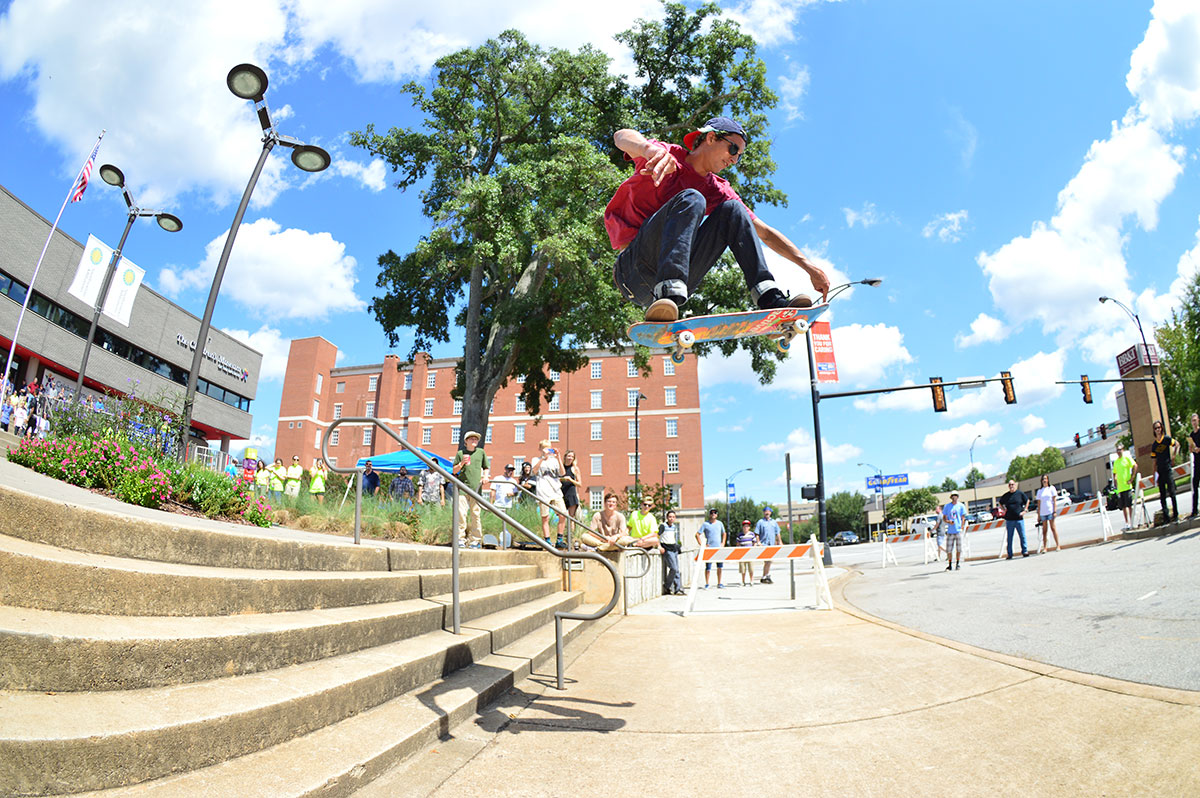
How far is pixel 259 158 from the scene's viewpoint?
9.38 m

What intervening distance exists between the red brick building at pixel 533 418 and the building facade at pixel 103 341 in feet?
54.1

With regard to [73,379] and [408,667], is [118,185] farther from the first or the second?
[73,379]

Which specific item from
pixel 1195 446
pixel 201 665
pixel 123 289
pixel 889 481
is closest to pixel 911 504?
pixel 889 481

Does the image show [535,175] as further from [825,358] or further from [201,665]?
[201,665]

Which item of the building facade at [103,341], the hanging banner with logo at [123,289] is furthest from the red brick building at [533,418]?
the hanging banner with logo at [123,289]

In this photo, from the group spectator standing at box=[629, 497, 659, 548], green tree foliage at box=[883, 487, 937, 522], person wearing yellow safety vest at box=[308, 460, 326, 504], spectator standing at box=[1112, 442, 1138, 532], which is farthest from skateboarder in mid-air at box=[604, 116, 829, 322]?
green tree foliage at box=[883, 487, 937, 522]

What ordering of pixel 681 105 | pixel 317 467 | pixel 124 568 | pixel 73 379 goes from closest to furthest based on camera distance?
pixel 124 568
pixel 317 467
pixel 681 105
pixel 73 379

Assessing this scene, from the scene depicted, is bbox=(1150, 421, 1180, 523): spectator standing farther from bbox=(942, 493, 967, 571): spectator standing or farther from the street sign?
the street sign

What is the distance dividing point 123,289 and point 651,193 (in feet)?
58.4

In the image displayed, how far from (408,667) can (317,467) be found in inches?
390

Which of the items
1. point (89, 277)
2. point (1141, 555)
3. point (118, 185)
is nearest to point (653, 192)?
point (1141, 555)

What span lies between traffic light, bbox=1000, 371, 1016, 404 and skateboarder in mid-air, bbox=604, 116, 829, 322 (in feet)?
66.6

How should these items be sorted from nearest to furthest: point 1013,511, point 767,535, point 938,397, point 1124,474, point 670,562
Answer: point 670,562
point 1013,511
point 1124,474
point 767,535
point 938,397

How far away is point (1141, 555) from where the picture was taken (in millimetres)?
9305
